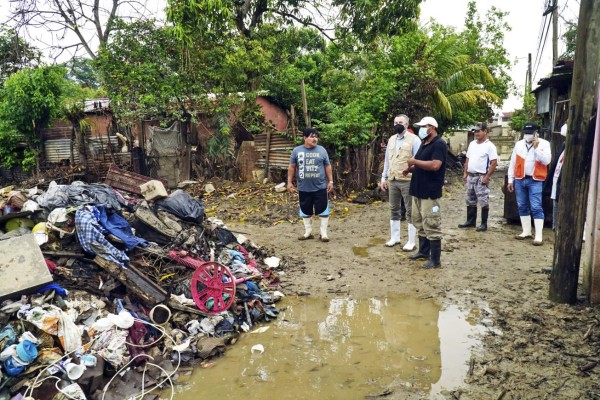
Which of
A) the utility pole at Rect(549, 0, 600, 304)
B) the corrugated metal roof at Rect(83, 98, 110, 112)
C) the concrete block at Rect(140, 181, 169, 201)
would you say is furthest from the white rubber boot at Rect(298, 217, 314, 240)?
the corrugated metal roof at Rect(83, 98, 110, 112)

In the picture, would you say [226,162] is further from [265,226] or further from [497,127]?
[497,127]

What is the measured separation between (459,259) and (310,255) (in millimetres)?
2269

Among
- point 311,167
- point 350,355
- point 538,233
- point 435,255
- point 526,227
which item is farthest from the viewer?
point 311,167

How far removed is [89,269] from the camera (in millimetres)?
4781

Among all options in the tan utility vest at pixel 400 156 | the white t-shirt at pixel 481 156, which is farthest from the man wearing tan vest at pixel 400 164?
the white t-shirt at pixel 481 156

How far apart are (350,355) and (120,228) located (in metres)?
3.20

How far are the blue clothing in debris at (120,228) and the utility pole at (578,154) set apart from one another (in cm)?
475

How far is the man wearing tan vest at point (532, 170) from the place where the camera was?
6559mm

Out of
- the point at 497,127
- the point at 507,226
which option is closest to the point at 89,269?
the point at 507,226

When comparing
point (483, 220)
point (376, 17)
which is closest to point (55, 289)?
point (483, 220)

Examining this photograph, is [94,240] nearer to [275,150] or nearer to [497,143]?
[275,150]

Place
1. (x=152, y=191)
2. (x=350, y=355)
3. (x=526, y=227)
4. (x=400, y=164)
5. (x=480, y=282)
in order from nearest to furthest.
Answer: (x=350, y=355) → (x=480, y=282) → (x=152, y=191) → (x=400, y=164) → (x=526, y=227)

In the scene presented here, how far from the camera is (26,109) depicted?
49.0ft

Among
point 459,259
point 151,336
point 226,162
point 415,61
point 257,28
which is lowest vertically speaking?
point 151,336
